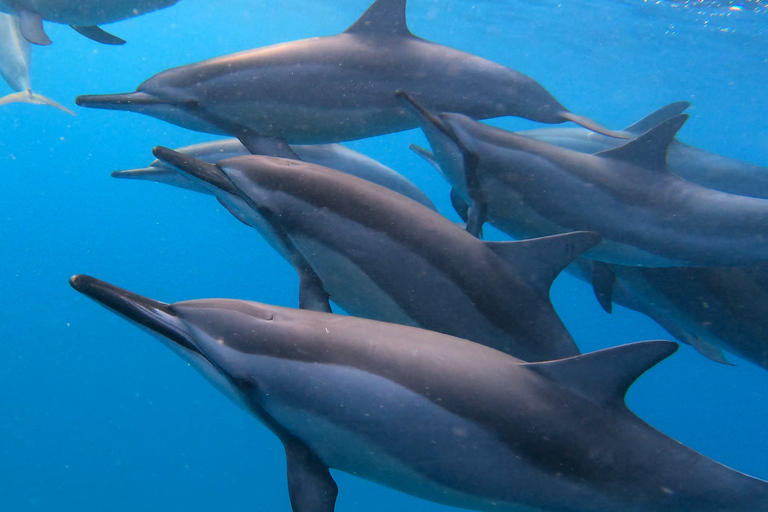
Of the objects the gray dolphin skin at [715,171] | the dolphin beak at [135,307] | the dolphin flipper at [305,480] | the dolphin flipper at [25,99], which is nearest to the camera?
the dolphin beak at [135,307]

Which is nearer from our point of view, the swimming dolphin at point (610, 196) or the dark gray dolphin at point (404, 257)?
the dark gray dolphin at point (404, 257)

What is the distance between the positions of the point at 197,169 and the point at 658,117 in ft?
13.8

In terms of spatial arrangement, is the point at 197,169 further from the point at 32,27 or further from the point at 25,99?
the point at 25,99

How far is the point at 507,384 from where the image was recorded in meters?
1.99

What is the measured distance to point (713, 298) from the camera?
3.93 m

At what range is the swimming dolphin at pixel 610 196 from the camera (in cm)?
307

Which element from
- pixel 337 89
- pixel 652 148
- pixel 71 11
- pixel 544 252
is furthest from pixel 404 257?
pixel 71 11

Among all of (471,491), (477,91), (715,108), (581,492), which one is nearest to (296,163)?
(477,91)

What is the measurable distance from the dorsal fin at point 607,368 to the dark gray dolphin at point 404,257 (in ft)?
1.62

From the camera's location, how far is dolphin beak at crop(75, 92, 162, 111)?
3.10m

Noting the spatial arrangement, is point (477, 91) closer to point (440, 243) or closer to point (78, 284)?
point (440, 243)

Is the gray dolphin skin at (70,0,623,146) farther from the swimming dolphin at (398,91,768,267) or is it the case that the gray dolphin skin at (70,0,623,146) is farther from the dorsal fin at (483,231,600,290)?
the dorsal fin at (483,231,600,290)

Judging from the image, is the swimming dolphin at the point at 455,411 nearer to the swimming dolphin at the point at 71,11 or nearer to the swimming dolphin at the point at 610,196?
the swimming dolphin at the point at 610,196

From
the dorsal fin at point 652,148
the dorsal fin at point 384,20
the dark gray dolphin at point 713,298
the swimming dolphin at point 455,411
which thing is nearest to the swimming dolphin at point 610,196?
the dorsal fin at point 652,148
